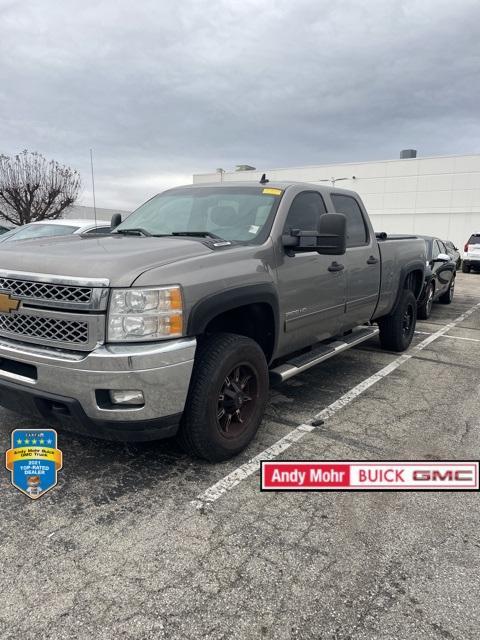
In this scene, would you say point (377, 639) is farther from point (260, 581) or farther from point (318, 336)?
point (318, 336)

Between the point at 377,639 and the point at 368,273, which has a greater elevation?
the point at 368,273

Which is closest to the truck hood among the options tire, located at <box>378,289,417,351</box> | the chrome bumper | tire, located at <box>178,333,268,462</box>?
the chrome bumper

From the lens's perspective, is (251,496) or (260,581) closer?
(260,581)

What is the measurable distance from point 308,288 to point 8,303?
2262mm

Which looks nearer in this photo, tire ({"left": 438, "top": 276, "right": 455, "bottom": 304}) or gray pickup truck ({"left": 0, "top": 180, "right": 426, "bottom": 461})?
gray pickup truck ({"left": 0, "top": 180, "right": 426, "bottom": 461})

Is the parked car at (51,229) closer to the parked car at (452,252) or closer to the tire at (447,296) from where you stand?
the tire at (447,296)

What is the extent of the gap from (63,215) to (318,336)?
24.4 meters

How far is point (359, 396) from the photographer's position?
16.1ft

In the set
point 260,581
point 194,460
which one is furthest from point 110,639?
point 194,460

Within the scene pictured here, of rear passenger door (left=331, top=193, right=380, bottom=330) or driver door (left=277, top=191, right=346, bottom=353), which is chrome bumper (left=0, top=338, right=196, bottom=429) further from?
rear passenger door (left=331, top=193, right=380, bottom=330)

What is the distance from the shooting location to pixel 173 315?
2811mm

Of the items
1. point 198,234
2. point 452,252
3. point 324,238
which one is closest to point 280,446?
point 324,238

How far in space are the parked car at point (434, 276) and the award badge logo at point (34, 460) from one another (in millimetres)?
7632

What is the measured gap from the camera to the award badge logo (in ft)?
9.13
